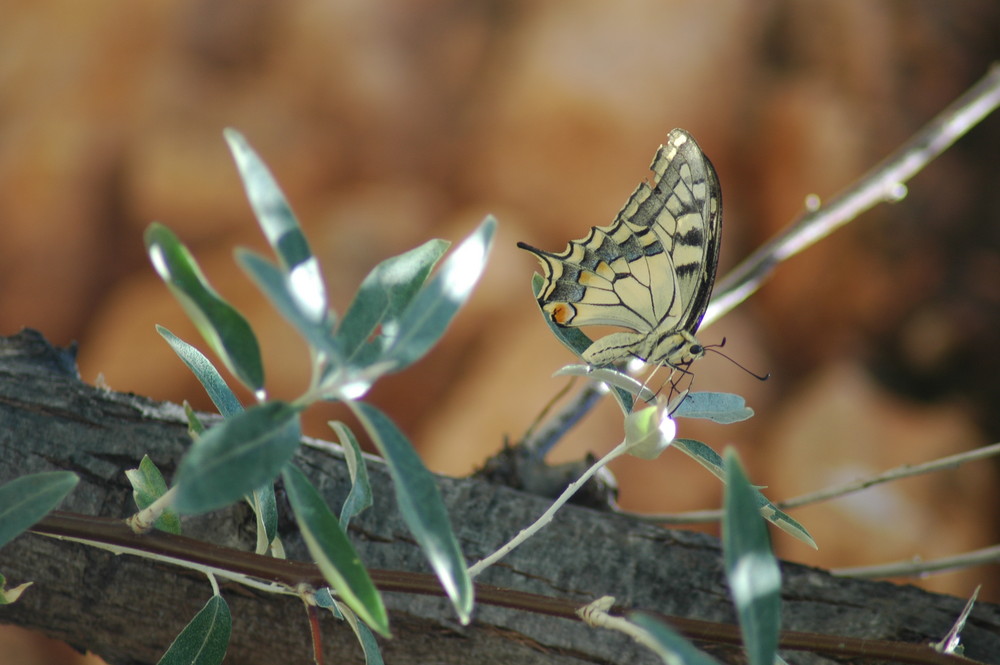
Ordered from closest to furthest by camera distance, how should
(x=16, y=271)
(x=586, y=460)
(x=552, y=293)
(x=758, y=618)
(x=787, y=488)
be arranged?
(x=758, y=618), (x=552, y=293), (x=586, y=460), (x=787, y=488), (x=16, y=271)

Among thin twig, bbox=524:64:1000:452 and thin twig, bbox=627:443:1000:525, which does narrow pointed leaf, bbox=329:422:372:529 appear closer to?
thin twig, bbox=627:443:1000:525

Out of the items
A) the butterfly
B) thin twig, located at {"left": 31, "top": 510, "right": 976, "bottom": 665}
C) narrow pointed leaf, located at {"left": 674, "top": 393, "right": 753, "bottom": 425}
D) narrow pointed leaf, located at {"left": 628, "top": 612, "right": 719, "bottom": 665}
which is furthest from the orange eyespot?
narrow pointed leaf, located at {"left": 628, "top": 612, "right": 719, "bottom": 665}

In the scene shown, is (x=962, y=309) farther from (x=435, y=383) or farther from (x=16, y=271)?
(x=16, y=271)

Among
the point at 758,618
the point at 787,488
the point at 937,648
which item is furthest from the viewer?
the point at 787,488

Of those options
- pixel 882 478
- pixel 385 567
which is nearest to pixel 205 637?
pixel 385 567

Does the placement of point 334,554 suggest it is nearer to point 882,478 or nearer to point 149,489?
point 149,489

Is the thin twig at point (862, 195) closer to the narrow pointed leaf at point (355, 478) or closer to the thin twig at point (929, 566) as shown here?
the thin twig at point (929, 566)

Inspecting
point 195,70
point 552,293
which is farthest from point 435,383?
point 552,293
